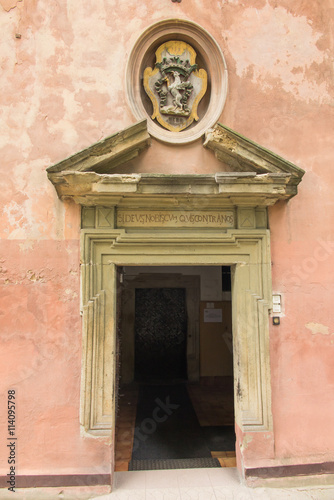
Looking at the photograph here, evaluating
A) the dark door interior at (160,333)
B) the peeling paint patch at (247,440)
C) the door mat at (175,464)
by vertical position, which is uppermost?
the dark door interior at (160,333)

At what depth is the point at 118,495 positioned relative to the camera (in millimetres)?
3443

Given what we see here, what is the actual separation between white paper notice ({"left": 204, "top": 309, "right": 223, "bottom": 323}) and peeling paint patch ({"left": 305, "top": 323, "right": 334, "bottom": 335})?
3.80 metres

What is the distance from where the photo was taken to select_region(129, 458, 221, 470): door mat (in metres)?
4.01

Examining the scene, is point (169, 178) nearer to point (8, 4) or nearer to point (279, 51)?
point (279, 51)

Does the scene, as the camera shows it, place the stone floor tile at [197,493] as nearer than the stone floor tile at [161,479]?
Yes

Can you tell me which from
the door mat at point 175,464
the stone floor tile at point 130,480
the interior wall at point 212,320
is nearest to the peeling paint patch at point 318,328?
the door mat at point 175,464

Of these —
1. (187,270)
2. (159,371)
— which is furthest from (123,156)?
(159,371)

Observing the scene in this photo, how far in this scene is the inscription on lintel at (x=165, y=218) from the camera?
3.77 meters

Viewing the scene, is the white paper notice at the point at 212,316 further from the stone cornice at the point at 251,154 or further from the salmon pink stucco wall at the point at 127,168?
the stone cornice at the point at 251,154

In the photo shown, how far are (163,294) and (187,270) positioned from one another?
796 mm

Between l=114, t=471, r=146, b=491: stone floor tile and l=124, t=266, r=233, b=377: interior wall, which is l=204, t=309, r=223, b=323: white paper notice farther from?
l=114, t=471, r=146, b=491: stone floor tile

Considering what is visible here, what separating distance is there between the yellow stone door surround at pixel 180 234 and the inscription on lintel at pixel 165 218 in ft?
0.04

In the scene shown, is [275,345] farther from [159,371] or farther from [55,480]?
[159,371]

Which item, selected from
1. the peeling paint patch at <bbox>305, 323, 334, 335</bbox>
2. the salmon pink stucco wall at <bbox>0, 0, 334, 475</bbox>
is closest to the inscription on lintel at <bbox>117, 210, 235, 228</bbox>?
the salmon pink stucco wall at <bbox>0, 0, 334, 475</bbox>
